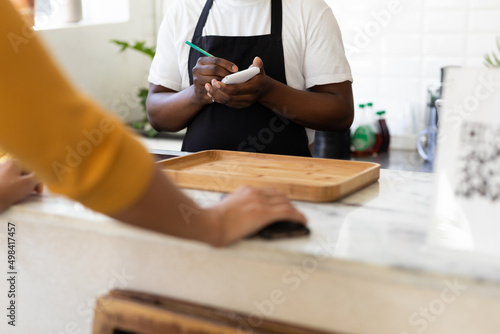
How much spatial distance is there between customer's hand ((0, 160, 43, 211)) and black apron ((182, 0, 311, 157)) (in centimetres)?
76

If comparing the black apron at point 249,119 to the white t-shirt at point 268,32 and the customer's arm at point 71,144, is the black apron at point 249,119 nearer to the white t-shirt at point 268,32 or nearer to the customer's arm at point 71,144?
the white t-shirt at point 268,32

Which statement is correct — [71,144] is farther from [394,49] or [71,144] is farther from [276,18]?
[394,49]

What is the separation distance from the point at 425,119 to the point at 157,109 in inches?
62.7

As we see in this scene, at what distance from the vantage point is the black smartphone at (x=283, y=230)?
0.98 metres

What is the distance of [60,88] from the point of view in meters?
0.71

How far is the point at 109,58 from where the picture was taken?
3.21 meters

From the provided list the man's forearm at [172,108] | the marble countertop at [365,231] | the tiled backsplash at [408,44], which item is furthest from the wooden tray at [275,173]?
the tiled backsplash at [408,44]

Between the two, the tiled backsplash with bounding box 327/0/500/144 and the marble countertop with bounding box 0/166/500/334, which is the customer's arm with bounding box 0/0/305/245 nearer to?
the marble countertop with bounding box 0/166/500/334

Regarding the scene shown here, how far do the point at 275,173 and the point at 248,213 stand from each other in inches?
17.3

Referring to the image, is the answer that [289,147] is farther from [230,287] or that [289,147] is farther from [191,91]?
[230,287]

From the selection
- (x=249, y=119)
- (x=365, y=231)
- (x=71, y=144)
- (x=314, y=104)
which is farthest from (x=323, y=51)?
(x=71, y=144)

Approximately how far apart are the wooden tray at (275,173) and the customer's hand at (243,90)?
0.20m

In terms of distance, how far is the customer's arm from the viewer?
2.26ft

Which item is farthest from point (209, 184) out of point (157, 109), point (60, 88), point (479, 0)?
point (479, 0)
